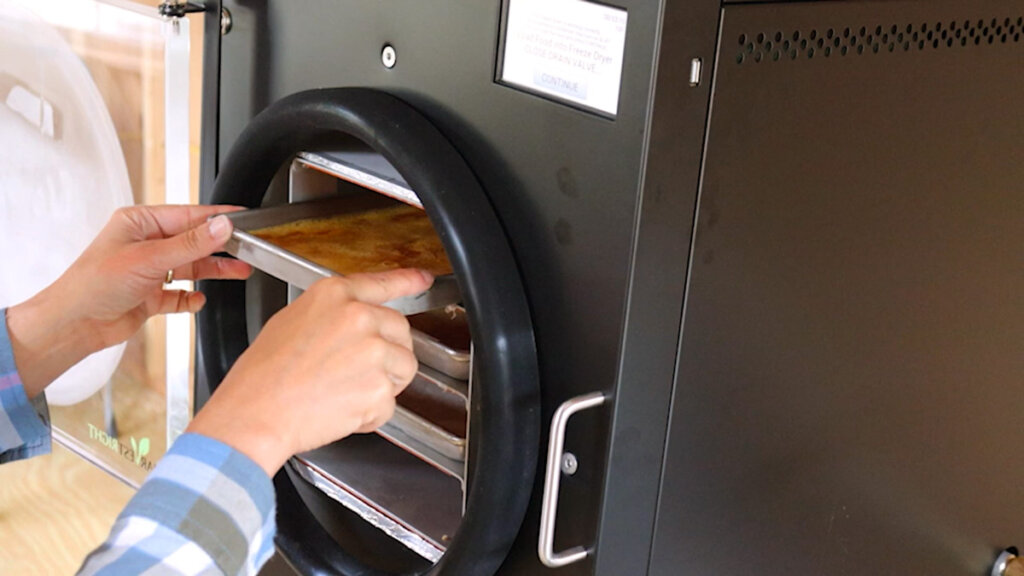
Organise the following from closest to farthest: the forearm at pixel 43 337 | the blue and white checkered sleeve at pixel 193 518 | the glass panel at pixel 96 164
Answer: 1. the blue and white checkered sleeve at pixel 193 518
2. the forearm at pixel 43 337
3. the glass panel at pixel 96 164

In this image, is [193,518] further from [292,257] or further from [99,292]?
[99,292]

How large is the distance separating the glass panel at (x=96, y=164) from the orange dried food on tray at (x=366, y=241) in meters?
0.48

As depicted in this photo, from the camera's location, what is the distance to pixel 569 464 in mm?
958

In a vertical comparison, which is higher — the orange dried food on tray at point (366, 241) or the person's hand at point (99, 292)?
the orange dried food on tray at point (366, 241)

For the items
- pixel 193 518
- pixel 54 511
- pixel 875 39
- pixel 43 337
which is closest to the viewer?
pixel 193 518

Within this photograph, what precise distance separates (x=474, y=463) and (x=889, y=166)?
47 centimetres

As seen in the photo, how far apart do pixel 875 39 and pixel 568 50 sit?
0.89 ft

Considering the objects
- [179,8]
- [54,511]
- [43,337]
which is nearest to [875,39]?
[179,8]

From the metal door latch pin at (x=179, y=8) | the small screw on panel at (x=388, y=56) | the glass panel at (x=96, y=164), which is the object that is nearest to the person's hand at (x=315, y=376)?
the small screw on panel at (x=388, y=56)

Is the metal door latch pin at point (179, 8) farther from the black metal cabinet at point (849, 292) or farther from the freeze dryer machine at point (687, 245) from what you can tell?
the black metal cabinet at point (849, 292)

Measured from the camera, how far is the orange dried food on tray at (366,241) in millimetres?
1104

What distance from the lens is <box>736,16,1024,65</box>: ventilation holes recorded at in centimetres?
86

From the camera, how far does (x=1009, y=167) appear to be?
1.11 meters

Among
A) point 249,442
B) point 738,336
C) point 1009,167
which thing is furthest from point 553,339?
point 1009,167
